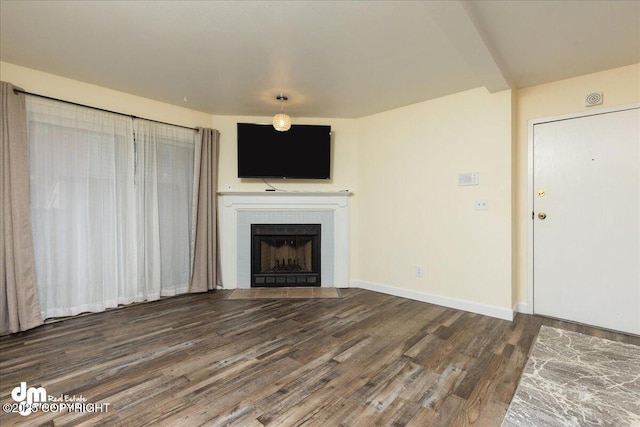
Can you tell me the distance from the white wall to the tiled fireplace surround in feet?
0.92

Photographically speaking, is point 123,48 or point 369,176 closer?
point 123,48

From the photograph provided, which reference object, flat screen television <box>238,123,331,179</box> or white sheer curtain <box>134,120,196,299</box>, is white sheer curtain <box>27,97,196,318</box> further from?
flat screen television <box>238,123,331,179</box>

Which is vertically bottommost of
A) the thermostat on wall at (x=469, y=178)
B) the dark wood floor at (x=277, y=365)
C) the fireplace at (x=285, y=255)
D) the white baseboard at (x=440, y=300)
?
the dark wood floor at (x=277, y=365)

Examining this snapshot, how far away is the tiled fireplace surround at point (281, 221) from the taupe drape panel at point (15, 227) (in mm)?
1949

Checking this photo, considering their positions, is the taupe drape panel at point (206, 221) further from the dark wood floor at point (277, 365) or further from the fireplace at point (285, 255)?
the dark wood floor at point (277, 365)

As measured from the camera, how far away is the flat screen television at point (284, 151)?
159 inches

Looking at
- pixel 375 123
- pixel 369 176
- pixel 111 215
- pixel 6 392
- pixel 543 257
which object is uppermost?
pixel 375 123

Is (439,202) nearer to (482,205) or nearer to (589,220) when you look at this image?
(482,205)

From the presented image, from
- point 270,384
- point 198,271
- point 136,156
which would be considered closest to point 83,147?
point 136,156

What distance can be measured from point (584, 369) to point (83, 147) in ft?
15.5

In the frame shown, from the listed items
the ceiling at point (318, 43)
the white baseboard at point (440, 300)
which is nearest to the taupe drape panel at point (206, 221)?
the ceiling at point (318, 43)

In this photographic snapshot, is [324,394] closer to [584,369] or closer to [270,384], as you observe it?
[270,384]

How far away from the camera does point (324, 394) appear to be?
Result: 5.76 ft

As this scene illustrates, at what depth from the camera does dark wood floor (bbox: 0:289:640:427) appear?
160 centimetres
